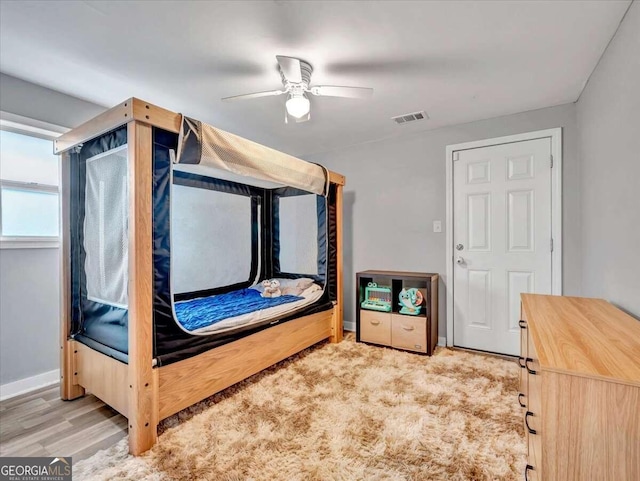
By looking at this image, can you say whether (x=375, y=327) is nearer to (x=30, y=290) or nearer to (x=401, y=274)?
(x=401, y=274)

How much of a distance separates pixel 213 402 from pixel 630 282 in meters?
2.41

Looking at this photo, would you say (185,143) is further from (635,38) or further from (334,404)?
(635,38)

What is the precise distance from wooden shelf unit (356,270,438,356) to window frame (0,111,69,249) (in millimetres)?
2594

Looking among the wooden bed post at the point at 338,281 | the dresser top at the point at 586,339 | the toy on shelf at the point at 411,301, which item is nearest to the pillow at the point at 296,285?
the wooden bed post at the point at 338,281

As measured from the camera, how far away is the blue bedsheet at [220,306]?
2033 mm

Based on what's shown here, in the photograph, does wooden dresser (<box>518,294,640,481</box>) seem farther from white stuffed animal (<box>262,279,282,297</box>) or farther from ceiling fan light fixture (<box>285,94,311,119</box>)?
white stuffed animal (<box>262,279,282,297</box>)

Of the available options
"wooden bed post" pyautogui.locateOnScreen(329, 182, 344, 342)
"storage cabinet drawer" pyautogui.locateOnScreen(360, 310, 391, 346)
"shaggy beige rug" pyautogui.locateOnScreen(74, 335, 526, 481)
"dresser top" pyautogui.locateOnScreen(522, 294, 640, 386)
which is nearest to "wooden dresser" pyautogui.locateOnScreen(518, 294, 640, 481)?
"dresser top" pyautogui.locateOnScreen(522, 294, 640, 386)

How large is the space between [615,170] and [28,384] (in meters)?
4.00

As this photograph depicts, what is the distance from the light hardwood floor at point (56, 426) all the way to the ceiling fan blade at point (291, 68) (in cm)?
223

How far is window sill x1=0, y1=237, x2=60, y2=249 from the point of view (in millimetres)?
2088

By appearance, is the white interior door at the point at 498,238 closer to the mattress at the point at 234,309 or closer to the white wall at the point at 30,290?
the mattress at the point at 234,309

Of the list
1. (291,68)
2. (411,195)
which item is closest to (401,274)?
(411,195)

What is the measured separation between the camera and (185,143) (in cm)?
168

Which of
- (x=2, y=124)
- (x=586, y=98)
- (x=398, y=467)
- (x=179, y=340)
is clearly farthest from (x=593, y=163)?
(x=2, y=124)
